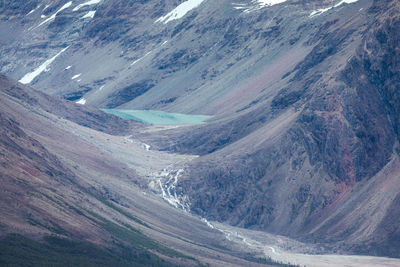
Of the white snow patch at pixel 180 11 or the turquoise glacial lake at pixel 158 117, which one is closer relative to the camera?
the turquoise glacial lake at pixel 158 117

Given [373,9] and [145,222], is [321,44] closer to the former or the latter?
[373,9]

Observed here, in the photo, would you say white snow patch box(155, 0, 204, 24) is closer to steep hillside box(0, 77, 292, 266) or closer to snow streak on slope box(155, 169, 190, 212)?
steep hillside box(0, 77, 292, 266)

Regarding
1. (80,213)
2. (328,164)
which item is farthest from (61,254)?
(328,164)

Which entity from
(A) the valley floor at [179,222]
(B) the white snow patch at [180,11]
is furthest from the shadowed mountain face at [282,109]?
(B) the white snow patch at [180,11]

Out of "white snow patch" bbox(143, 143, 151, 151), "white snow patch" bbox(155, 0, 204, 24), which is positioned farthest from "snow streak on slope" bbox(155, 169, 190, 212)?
"white snow patch" bbox(155, 0, 204, 24)

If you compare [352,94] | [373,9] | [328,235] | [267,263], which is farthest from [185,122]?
[267,263]

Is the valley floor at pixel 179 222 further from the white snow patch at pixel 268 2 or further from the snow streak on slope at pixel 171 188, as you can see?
the white snow patch at pixel 268 2
